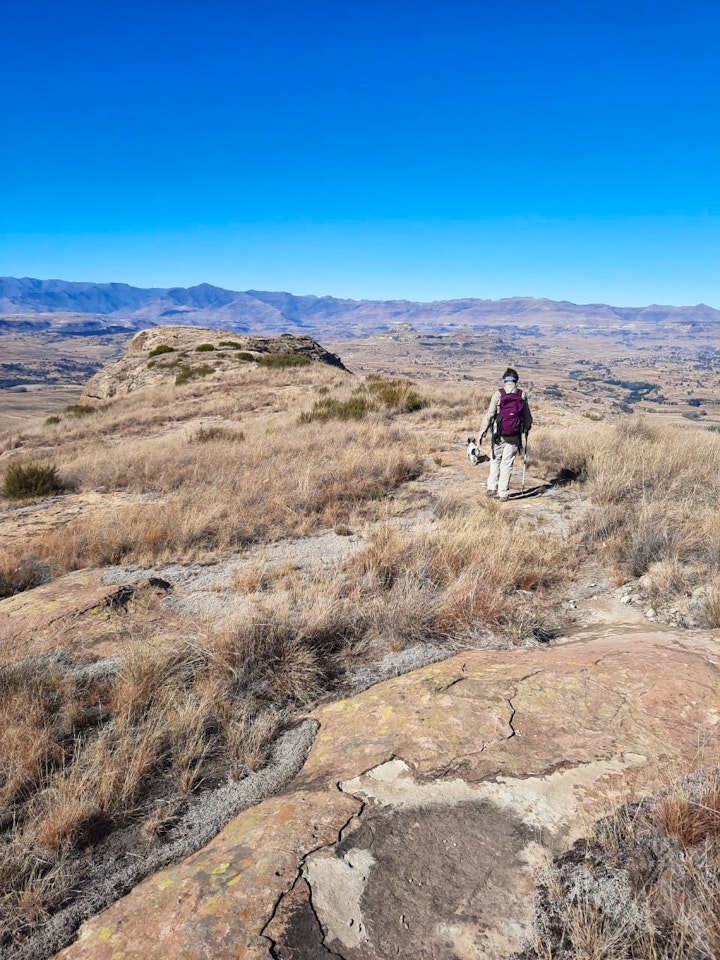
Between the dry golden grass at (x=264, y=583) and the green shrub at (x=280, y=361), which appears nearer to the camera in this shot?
the dry golden grass at (x=264, y=583)

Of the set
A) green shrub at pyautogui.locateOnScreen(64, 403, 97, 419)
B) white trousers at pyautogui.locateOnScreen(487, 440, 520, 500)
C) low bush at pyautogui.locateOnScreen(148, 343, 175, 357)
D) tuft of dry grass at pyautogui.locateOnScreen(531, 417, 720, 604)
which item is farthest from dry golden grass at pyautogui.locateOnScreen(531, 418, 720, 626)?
low bush at pyautogui.locateOnScreen(148, 343, 175, 357)

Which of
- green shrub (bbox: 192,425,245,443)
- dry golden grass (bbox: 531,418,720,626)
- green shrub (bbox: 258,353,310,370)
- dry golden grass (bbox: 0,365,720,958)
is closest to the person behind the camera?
dry golden grass (bbox: 0,365,720,958)

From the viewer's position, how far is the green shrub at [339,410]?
43.5 feet

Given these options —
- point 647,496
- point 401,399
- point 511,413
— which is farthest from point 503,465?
point 401,399

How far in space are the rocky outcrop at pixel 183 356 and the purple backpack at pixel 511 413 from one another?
63.8 feet

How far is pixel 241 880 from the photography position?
1.95 m

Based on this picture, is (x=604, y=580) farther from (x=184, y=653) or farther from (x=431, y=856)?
(x=184, y=653)

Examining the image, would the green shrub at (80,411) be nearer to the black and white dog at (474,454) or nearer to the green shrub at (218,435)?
the green shrub at (218,435)

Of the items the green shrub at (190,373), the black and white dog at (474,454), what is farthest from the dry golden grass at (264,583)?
the green shrub at (190,373)

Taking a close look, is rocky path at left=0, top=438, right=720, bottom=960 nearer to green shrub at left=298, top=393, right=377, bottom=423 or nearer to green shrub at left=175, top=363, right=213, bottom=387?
green shrub at left=298, top=393, right=377, bottom=423

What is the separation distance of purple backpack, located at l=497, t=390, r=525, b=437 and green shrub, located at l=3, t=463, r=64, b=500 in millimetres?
8286

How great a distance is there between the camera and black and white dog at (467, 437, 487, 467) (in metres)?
8.95

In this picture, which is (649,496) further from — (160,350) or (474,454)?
(160,350)

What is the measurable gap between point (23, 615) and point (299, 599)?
8.21 ft
